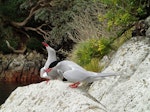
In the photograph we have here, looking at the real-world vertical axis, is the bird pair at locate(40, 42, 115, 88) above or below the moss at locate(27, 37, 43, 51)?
above

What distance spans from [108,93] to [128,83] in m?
0.52

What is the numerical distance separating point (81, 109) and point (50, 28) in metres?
26.8

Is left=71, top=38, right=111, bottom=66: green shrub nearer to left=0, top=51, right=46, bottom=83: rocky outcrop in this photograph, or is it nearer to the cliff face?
the cliff face

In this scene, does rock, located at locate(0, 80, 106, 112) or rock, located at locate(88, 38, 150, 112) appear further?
rock, located at locate(88, 38, 150, 112)

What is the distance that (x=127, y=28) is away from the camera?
39.2 ft

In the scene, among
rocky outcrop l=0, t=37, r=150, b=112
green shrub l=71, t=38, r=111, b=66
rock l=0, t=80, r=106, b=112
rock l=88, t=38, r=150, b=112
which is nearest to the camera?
rock l=0, t=80, r=106, b=112

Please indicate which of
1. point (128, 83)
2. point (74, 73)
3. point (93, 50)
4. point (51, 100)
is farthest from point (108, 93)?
point (93, 50)

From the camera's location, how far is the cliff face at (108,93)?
5711mm

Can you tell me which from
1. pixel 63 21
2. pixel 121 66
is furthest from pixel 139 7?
pixel 63 21

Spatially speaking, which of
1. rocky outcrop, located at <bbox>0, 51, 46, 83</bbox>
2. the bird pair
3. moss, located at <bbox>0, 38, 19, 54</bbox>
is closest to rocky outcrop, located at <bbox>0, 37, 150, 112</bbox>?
the bird pair

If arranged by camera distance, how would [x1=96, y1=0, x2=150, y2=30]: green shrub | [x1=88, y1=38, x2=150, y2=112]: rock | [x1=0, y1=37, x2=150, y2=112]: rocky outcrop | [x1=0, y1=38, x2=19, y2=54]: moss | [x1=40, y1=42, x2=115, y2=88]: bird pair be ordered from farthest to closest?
[x1=0, y1=38, x2=19, y2=54]: moss < [x1=96, y1=0, x2=150, y2=30]: green shrub < [x1=88, y1=38, x2=150, y2=112]: rock < [x1=40, y1=42, x2=115, y2=88]: bird pair < [x1=0, y1=37, x2=150, y2=112]: rocky outcrop

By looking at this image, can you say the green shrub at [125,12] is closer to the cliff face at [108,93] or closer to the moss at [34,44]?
the cliff face at [108,93]

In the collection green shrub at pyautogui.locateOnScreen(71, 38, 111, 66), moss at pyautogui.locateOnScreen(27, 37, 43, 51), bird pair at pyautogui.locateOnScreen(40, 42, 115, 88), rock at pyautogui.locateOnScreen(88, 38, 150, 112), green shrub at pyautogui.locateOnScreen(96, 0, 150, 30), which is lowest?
moss at pyautogui.locateOnScreen(27, 37, 43, 51)

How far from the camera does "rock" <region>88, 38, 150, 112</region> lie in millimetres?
7945
